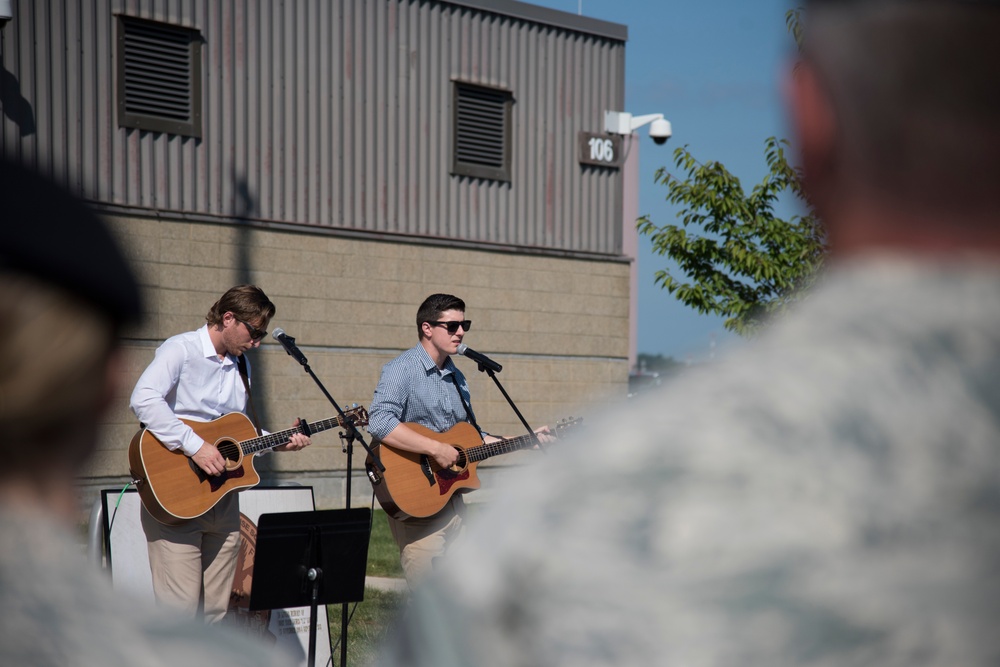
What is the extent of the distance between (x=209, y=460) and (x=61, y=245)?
5.31 m

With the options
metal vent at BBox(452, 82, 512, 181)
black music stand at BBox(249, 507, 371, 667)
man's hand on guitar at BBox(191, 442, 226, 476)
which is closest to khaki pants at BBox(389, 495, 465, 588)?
black music stand at BBox(249, 507, 371, 667)

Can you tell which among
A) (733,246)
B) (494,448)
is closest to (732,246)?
(733,246)

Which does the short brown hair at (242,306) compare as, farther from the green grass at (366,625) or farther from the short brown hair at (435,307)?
the green grass at (366,625)

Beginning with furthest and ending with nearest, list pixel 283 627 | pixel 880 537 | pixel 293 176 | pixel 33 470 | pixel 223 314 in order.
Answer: pixel 293 176, pixel 283 627, pixel 223 314, pixel 33 470, pixel 880 537

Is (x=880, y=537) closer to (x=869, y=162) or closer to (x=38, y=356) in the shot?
(x=869, y=162)

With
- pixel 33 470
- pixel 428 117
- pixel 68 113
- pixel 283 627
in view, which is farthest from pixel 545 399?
pixel 33 470

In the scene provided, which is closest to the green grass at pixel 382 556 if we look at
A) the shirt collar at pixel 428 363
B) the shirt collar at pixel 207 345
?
the shirt collar at pixel 428 363

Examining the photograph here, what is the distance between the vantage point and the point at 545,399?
1658 centimetres

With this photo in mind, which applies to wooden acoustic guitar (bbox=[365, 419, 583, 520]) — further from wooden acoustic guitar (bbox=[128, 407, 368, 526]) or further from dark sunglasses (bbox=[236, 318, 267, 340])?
dark sunglasses (bbox=[236, 318, 267, 340])

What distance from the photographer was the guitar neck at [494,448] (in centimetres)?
727

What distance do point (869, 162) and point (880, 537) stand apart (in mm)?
244

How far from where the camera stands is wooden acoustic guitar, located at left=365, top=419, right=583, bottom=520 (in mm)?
6918

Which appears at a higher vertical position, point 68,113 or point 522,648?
point 68,113

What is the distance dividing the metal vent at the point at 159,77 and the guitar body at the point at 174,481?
25.6ft
